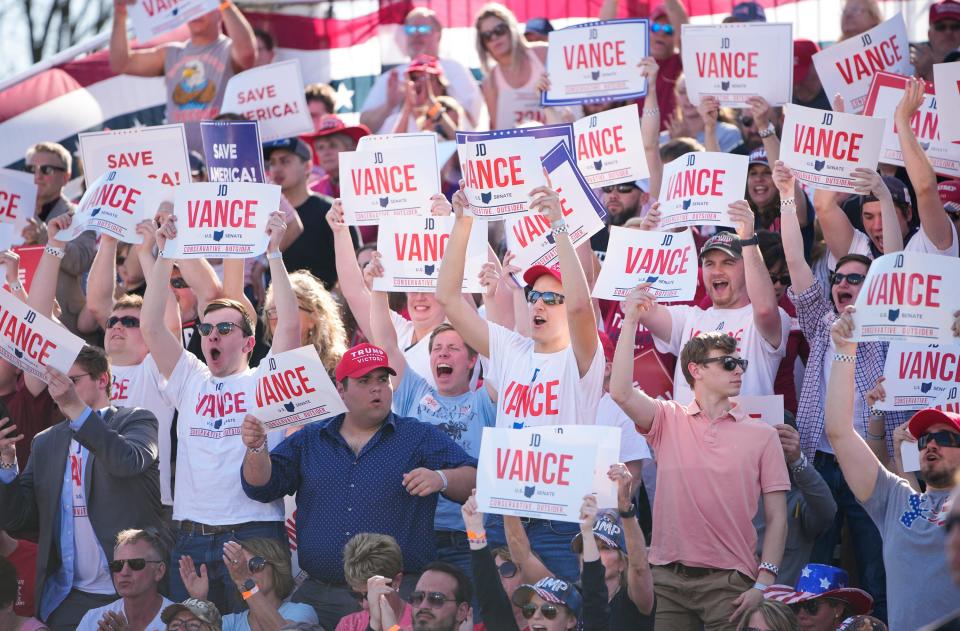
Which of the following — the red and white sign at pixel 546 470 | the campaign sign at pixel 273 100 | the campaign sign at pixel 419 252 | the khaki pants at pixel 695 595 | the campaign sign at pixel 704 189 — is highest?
the campaign sign at pixel 273 100

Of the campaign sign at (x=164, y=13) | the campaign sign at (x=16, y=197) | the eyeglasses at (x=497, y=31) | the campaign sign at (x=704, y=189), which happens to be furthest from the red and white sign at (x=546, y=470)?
the campaign sign at (x=164, y=13)

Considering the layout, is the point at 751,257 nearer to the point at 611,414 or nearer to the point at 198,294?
the point at 611,414

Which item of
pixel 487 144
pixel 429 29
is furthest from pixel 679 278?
pixel 429 29

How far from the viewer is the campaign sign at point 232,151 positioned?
964 cm

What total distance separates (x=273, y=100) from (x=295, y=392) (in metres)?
3.52

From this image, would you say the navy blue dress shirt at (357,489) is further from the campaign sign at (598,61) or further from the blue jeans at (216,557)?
the campaign sign at (598,61)

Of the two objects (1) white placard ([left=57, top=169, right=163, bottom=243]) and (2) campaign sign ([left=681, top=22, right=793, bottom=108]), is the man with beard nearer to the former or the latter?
(2) campaign sign ([left=681, top=22, right=793, bottom=108])

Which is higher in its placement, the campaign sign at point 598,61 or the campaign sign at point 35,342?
the campaign sign at point 598,61

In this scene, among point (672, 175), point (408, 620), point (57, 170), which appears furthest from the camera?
point (57, 170)

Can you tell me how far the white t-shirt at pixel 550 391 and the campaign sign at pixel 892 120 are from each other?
2.33 meters

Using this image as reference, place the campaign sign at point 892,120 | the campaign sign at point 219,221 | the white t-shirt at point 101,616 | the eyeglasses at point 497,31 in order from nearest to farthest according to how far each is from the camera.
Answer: the white t-shirt at point 101,616
the campaign sign at point 219,221
the campaign sign at point 892,120
the eyeglasses at point 497,31

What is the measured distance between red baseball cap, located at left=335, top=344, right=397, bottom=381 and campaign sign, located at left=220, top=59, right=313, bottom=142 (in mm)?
3182

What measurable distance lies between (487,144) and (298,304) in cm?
152

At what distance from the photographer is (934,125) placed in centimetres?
883
